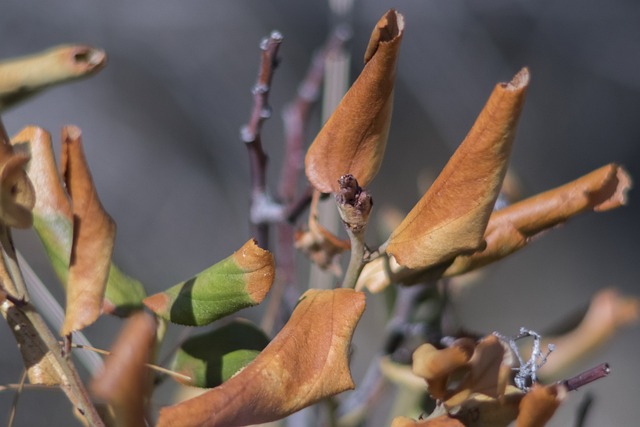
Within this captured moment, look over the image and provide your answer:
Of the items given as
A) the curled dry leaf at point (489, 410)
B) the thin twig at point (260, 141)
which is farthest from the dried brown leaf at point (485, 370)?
the thin twig at point (260, 141)

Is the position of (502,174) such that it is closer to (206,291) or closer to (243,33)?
(206,291)

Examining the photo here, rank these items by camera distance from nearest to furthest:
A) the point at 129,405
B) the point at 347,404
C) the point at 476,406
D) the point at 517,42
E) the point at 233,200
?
the point at 129,405 < the point at 476,406 < the point at 347,404 < the point at 233,200 < the point at 517,42

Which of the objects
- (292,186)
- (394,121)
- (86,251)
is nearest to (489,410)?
(86,251)

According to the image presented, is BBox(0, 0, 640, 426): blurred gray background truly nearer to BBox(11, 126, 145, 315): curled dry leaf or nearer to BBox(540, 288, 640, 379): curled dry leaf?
BBox(540, 288, 640, 379): curled dry leaf

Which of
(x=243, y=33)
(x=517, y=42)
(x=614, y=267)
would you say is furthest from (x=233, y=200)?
(x=614, y=267)

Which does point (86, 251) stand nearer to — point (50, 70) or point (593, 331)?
point (50, 70)

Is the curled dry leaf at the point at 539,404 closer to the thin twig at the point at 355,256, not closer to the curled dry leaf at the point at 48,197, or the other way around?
the thin twig at the point at 355,256

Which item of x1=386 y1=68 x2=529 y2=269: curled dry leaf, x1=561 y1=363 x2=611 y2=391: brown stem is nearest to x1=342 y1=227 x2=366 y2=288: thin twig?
x1=386 y1=68 x2=529 y2=269: curled dry leaf
